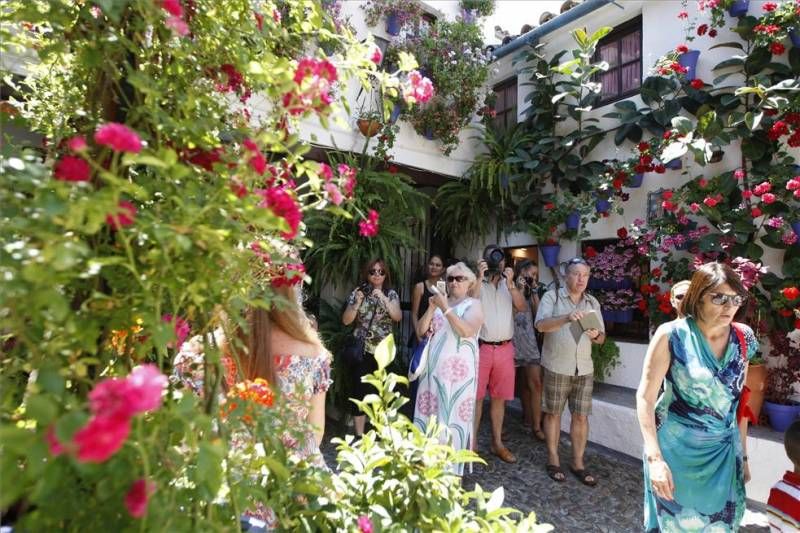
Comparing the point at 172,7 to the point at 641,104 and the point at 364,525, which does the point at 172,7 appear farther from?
the point at 641,104

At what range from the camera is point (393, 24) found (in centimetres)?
650

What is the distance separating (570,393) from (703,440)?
Answer: 7.27 feet

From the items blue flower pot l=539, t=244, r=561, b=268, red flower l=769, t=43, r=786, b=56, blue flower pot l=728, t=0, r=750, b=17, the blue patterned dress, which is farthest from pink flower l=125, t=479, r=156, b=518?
blue flower pot l=728, t=0, r=750, b=17

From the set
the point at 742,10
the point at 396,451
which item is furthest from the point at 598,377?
Result: the point at 396,451

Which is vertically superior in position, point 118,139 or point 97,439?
point 118,139

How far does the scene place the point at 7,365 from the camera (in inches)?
32.4

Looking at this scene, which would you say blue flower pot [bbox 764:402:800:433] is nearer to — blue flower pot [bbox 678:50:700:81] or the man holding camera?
the man holding camera

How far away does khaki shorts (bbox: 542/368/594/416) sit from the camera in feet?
14.6

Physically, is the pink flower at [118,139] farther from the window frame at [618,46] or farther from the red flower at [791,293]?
the window frame at [618,46]

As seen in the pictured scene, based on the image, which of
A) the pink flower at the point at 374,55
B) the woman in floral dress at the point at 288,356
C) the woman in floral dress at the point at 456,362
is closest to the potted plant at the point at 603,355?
the woman in floral dress at the point at 456,362

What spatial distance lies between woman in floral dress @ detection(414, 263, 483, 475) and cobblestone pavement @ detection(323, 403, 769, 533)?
617 millimetres

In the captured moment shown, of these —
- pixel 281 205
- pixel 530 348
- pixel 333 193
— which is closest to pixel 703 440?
pixel 333 193

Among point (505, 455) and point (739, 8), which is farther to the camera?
point (739, 8)

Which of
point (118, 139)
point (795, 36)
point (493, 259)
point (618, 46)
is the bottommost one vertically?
point (118, 139)
